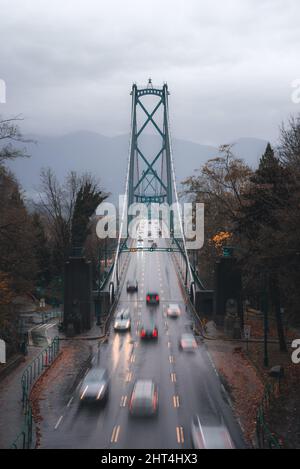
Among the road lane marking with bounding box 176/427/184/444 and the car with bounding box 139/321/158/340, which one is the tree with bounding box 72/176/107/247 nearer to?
the car with bounding box 139/321/158/340

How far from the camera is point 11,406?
95.2ft

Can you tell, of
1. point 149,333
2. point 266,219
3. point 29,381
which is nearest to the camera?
point 29,381

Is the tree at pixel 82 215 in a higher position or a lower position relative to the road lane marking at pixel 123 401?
higher

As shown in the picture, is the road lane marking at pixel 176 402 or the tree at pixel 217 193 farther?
the tree at pixel 217 193

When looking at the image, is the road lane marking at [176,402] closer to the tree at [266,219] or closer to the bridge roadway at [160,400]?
the bridge roadway at [160,400]

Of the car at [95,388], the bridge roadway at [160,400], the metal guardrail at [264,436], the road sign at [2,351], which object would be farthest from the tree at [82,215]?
the metal guardrail at [264,436]

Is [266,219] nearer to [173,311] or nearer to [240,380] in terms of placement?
[240,380]

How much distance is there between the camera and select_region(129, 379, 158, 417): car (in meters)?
27.2

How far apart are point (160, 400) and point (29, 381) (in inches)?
324

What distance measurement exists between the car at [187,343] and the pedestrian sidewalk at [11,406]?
38.6 feet

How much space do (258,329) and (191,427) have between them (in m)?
28.2

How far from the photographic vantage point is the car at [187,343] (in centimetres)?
4388

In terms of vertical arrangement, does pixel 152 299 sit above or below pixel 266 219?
below

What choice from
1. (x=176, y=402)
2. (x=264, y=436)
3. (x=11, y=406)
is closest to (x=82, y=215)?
(x=11, y=406)
